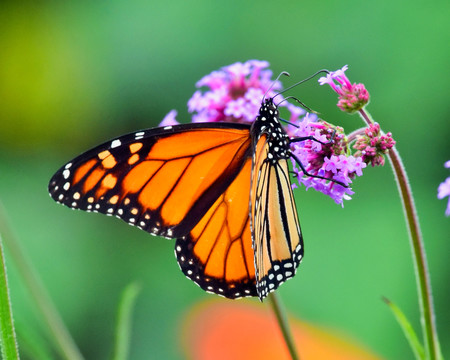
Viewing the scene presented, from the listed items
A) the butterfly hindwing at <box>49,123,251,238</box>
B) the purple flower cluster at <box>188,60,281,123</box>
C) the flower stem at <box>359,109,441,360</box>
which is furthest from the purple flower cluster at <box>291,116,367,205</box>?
the purple flower cluster at <box>188,60,281,123</box>

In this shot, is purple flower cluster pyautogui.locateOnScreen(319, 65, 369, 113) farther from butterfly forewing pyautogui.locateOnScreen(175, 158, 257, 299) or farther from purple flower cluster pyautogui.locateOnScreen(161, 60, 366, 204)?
butterfly forewing pyautogui.locateOnScreen(175, 158, 257, 299)

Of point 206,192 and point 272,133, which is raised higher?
point 272,133

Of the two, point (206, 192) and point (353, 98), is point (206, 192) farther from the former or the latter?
point (353, 98)

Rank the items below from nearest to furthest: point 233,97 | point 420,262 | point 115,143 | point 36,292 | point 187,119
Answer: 1. point 420,262
2. point 115,143
3. point 36,292
4. point 233,97
5. point 187,119

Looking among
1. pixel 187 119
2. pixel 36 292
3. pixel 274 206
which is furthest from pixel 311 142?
pixel 187 119

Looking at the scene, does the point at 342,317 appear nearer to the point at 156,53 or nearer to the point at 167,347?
the point at 167,347

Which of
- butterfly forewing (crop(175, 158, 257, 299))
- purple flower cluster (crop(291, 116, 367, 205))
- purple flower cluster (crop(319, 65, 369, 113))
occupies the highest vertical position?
purple flower cluster (crop(319, 65, 369, 113))

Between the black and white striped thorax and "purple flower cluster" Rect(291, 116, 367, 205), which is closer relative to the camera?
"purple flower cluster" Rect(291, 116, 367, 205)
